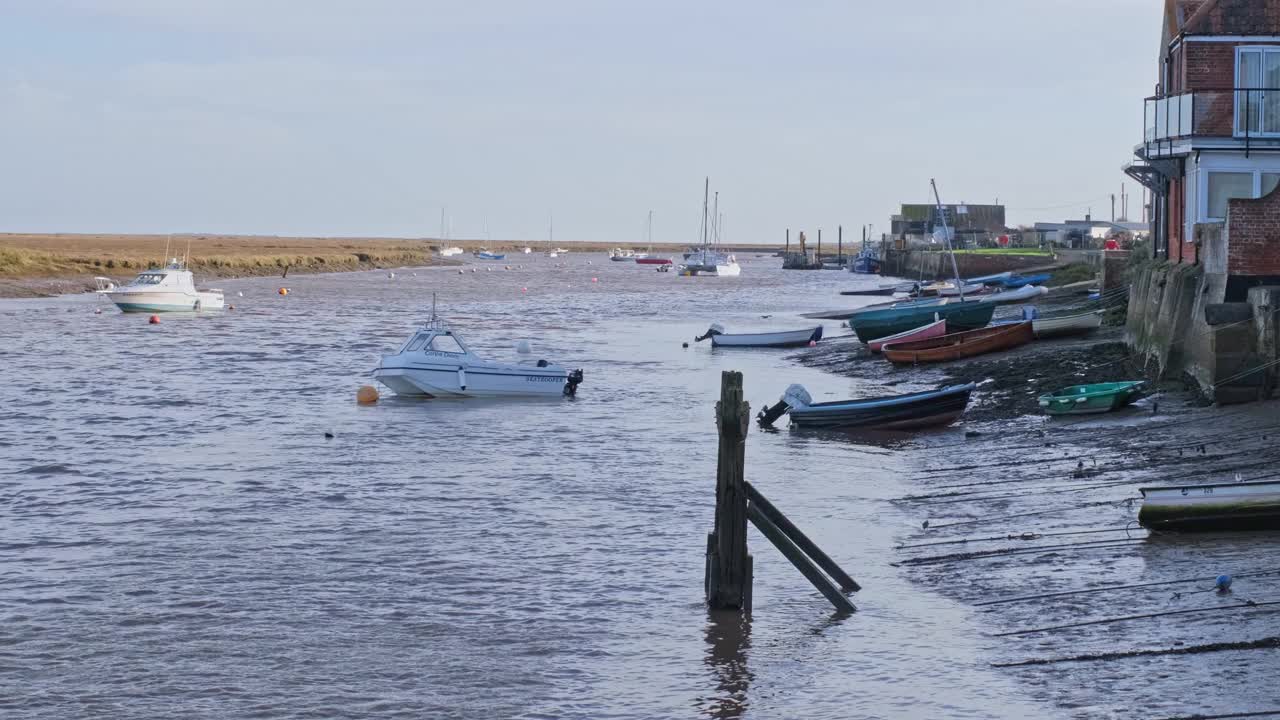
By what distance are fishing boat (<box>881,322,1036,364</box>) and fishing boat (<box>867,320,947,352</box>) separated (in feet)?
3.66

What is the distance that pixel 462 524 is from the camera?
67.6ft

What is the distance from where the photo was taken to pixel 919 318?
4622 centimetres

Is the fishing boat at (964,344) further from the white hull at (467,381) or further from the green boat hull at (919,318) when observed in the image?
the white hull at (467,381)

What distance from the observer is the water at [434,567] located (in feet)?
43.0

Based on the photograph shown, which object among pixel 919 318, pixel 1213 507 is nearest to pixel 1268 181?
pixel 919 318

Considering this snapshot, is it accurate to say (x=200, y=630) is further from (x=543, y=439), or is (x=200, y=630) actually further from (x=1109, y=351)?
(x=1109, y=351)

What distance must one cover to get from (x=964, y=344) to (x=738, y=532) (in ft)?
85.7

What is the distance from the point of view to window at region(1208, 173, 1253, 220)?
32.1 metres

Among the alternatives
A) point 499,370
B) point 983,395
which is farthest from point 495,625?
point 499,370

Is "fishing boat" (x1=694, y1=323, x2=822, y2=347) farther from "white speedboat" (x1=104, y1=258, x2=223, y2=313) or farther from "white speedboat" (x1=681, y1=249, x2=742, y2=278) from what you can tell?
"white speedboat" (x1=681, y1=249, x2=742, y2=278)

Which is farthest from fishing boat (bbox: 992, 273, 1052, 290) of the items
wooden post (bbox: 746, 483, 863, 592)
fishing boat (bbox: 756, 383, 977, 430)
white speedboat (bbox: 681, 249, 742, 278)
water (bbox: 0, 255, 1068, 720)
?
white speedboat (bbox: 681, 249, 742, 278)

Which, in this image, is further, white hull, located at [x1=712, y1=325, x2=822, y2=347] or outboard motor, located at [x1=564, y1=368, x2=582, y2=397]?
white hull, located at [x1=712, y1=325, x2=822, y2=347]

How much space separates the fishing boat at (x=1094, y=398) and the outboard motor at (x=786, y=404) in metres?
4.81

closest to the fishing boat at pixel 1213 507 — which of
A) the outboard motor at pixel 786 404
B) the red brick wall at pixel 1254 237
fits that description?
the red brick wall at pixel 1254 237
